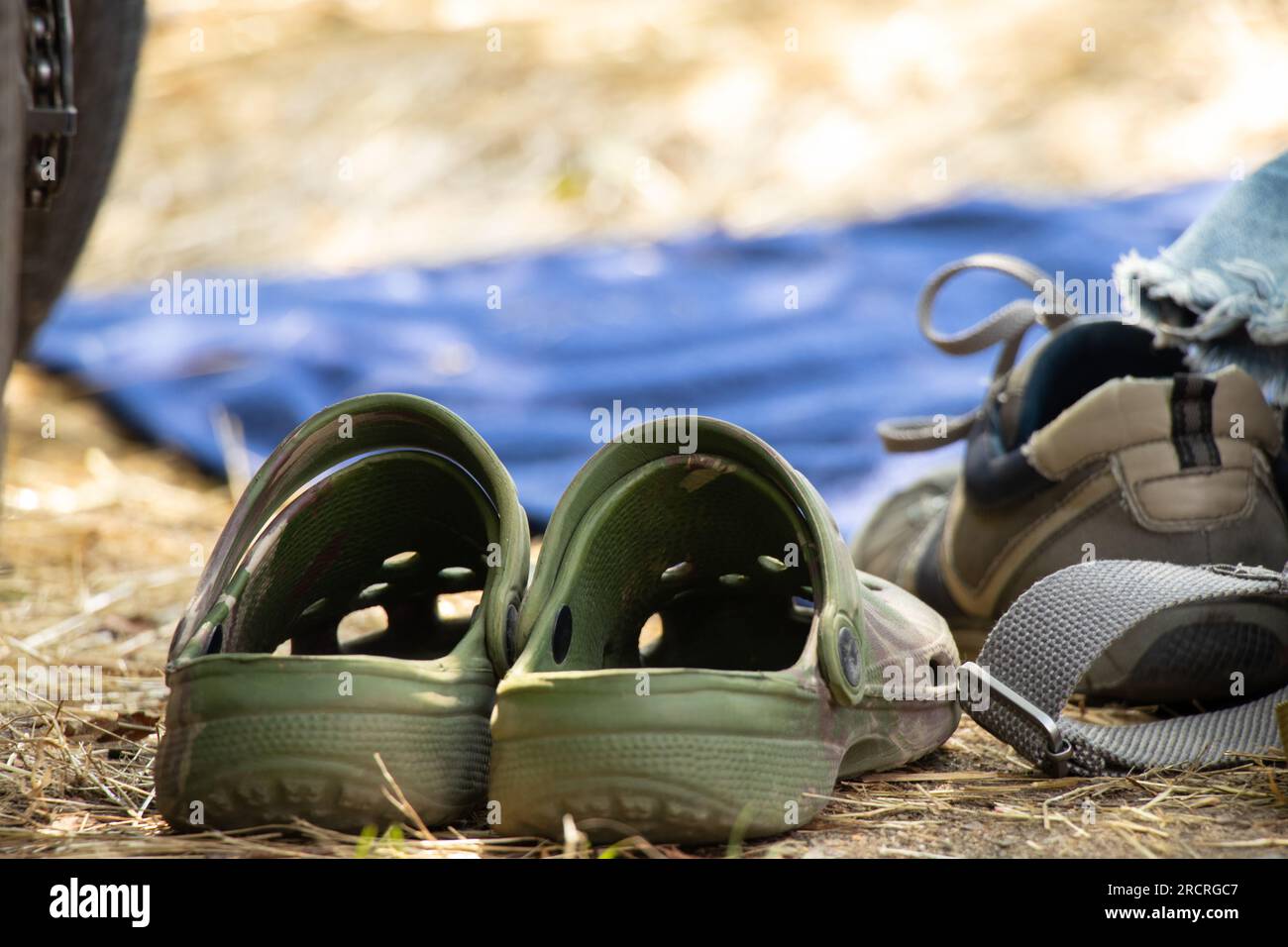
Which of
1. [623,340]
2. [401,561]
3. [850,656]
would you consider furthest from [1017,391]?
[623,340]

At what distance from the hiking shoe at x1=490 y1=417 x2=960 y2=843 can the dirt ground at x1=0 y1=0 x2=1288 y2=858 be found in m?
0.42

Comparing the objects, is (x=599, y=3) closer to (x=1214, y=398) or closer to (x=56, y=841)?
(x=1214, y=398)

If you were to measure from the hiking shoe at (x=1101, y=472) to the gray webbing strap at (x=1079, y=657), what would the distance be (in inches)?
6.1

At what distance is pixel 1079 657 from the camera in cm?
114

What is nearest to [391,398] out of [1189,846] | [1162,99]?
[1189,846]

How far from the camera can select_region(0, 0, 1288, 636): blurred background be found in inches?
111

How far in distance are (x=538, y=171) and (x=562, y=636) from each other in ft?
14.0

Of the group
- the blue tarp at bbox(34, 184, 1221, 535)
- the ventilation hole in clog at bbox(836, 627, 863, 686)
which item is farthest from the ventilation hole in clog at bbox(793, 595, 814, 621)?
the blue tarp at bbox(34, 184, 1221, 535)

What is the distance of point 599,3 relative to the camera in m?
6.53

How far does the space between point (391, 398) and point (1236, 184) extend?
110 cm

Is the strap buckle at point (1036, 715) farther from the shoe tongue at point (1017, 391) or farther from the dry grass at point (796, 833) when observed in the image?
the shoe tongue at point (1017, 391)

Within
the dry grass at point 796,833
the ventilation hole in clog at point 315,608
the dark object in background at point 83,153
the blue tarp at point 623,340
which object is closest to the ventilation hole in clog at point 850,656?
the dry grass at point 796,833

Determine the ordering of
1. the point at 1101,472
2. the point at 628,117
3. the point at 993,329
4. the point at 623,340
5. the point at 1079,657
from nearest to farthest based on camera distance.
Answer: the point at 1079,657 < the point at 1101,472 < the point at 993,329 < the point at 623,340 < the point at 628,117

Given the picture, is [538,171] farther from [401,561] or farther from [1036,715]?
[1036,715]
